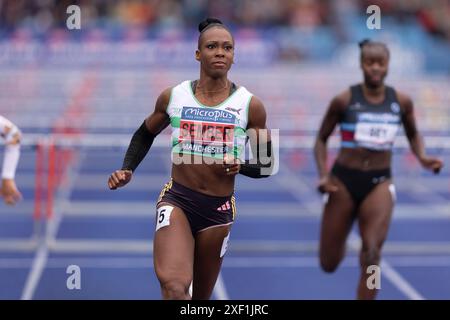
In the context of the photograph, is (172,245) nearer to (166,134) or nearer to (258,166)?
(258,166)

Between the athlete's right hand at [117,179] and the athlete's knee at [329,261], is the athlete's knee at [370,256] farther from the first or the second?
the athlete's right hand at [117,179]

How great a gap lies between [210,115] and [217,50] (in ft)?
1.34

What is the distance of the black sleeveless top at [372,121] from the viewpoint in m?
8.29

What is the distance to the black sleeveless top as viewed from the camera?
27.2ft

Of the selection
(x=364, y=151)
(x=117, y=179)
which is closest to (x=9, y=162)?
(x=117, y=179)

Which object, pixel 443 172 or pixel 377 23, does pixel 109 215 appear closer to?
pixel 377 23

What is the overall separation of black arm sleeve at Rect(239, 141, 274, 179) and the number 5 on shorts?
0.51 metres

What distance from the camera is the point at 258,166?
6238mm

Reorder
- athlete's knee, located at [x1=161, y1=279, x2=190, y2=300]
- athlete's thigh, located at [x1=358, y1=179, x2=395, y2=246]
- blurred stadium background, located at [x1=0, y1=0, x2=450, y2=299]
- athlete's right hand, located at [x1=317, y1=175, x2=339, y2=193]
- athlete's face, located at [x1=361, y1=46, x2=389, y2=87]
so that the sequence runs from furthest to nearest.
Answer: blurred stadium background, located at [x1=0, y1=0, x2=450, y2=299] → athlete's right hand, located at [x1=317, y1=175, x2=339, y2=193] → athlete's face, located at [x1=361, y1=46, x2=389, y2=87] → athlete's thigh, located at [x1=358, y1=179, x2=395, y2=246] → athlete's knee, located at [x1=161, y1=279, x2=190, y2=300]

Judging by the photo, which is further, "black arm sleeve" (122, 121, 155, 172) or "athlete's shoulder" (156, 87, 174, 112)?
"black arm sleeve" (122, 121, 155, 172)

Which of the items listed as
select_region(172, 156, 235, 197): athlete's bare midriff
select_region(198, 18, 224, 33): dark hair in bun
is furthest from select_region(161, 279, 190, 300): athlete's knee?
select_region(198, 18, 224, 33): dark hair in bun

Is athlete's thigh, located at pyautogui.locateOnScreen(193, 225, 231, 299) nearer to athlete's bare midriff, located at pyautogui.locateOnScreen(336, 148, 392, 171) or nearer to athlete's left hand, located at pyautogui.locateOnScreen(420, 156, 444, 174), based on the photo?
athlete's bare midriff, located at pyautogui.locateOnScreen(336, 148, 392, 171)

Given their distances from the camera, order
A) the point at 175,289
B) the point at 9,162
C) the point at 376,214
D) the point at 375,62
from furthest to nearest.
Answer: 1. the point at 375,62
2. the point at 376,214
3. the point at 9,162
4. the point at 175,289

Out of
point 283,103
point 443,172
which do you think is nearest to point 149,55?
point 283,103
